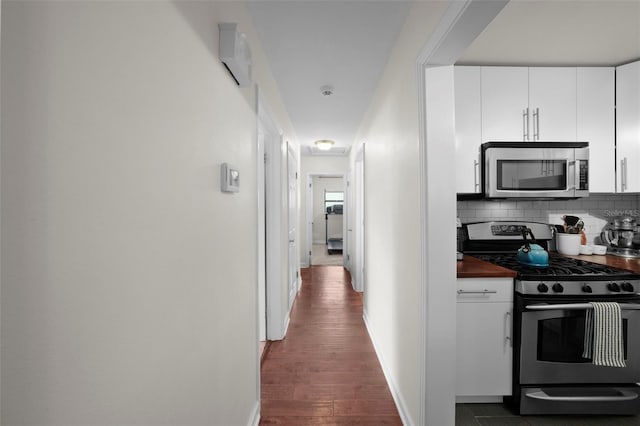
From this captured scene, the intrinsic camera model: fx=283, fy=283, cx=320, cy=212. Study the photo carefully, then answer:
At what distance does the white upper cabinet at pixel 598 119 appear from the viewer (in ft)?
7.61

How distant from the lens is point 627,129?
2305 mm

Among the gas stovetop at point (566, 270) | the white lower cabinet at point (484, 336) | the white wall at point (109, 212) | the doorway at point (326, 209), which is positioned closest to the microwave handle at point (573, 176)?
the gas stovetop at point (566, 270)

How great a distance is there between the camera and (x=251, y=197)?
170cm

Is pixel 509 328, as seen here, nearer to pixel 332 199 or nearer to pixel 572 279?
pixel 572 279

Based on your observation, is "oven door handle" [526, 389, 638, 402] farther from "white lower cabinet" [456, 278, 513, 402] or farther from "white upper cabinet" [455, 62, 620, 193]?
"white upper cabinet" [455, 62, 620, 193]

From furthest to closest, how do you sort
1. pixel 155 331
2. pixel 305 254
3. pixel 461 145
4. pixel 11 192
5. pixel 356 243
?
pixel 305 254
pixel 356 243
pixel 461 145
pixel 155 331
pixel 11 192

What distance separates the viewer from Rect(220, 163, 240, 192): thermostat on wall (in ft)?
3.97

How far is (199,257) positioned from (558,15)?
2386mm

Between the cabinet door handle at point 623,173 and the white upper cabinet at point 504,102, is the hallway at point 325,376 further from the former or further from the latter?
the cabinet door handle at point 623,173

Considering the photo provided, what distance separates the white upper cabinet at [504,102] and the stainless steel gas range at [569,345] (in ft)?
3.78

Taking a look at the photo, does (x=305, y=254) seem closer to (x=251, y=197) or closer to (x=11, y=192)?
(x=251, y=197)

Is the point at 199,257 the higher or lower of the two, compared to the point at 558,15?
lower

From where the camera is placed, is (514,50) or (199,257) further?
(514,50)

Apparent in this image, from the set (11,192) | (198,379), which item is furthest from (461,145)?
(11,192)
